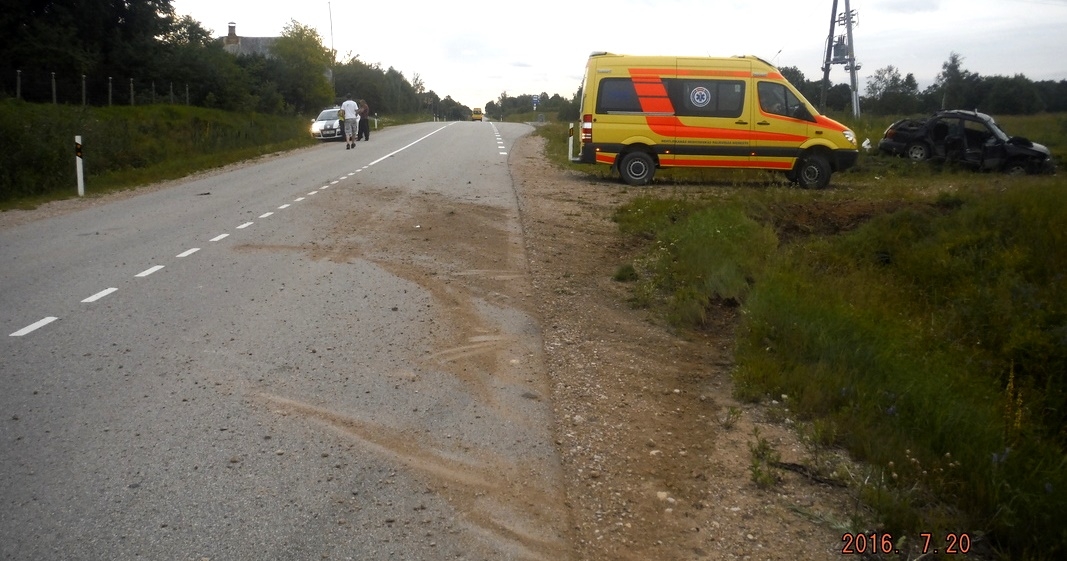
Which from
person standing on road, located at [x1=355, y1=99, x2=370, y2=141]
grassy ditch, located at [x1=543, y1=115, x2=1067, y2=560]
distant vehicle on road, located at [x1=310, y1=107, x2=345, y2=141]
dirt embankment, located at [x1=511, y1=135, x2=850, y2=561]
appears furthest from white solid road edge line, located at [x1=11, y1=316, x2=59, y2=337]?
distant vehicle on road, located at [x1=310, y1=107, x2=345, y2=141]

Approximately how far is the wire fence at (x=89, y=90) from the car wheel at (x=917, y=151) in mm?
25799

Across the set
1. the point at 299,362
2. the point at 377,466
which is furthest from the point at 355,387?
the point at 377,466

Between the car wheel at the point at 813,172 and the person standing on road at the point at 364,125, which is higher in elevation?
the person standing on road at the point at 364,125

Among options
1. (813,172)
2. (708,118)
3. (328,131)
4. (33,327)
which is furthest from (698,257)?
(328,131)

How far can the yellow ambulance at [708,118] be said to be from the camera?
740 inches

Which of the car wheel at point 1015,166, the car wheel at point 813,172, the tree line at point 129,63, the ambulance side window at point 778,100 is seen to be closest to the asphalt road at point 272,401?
the ambulance side window at point 778,100

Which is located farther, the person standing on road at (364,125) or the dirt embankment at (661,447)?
the person standing on road at (364,125)

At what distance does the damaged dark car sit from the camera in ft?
69.7

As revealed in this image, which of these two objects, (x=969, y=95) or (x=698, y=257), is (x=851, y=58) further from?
(x=698, y=257)

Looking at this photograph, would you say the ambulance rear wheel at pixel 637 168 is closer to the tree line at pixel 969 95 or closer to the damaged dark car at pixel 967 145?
the damaged dark car at pixel 967 145

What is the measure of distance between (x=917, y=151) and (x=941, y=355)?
1722cm

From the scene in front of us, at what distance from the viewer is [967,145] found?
22625 mm

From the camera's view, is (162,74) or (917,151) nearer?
(917,151)

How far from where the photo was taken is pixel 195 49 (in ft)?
145
